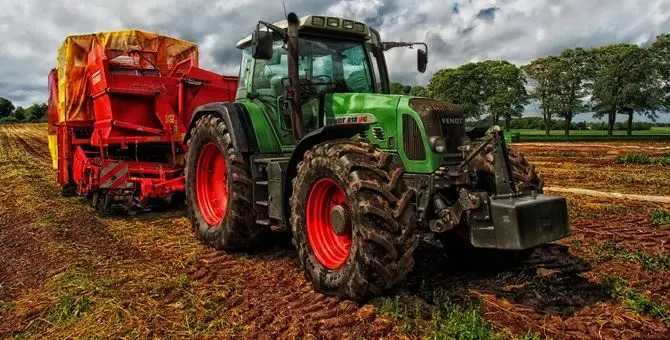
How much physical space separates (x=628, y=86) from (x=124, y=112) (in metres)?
43.2

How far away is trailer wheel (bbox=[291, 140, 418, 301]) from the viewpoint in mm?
4203

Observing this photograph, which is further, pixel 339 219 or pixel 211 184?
pixel 211 184

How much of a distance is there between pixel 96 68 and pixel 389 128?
6422mm

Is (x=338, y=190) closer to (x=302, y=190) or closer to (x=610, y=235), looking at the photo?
(x=302, y=190)

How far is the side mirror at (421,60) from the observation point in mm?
6367

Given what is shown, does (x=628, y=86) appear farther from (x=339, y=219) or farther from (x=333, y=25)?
(x=339, y=219)

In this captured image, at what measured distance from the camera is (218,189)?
24.0 ft

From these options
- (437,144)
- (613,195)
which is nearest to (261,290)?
(437,144)

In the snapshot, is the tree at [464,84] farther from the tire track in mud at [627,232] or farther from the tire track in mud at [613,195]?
the tire track in mud at [627,232]

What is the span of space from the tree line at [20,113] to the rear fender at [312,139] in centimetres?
8149

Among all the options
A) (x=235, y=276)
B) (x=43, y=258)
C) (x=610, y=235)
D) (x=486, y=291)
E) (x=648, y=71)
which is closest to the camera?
(x=486, y=291)

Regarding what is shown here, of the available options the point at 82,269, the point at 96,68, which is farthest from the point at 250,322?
the point at 96,68

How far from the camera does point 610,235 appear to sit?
6.82 meters

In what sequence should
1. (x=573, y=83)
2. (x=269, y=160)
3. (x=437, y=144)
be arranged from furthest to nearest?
(x=573, y=83), (x=269, y=160), (x=437, y=144)
